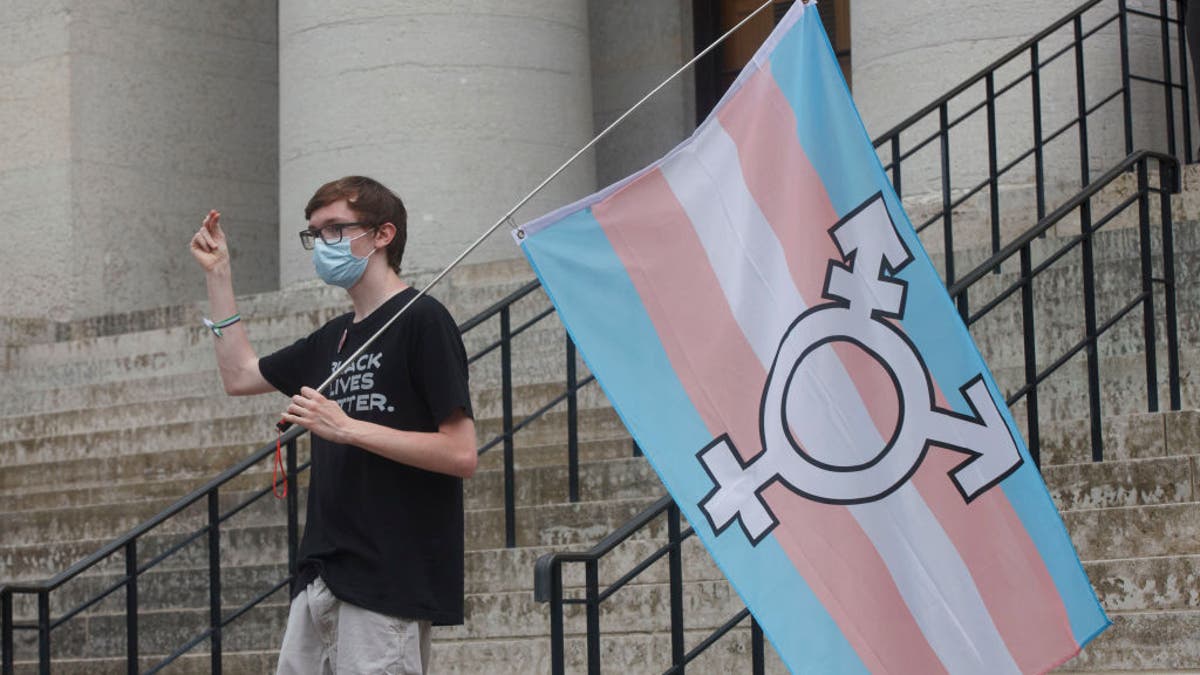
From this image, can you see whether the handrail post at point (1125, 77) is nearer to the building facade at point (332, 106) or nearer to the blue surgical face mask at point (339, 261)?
the building facade at point (332, 106)

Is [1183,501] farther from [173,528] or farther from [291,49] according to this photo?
[291,49]

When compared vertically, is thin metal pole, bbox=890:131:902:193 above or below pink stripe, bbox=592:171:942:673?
above

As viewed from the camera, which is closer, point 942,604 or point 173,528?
point 942,604

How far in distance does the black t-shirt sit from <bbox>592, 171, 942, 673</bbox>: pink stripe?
45cm

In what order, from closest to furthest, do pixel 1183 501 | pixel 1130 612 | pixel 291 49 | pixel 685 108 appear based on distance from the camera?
pixel 1130 612 → pixel 1183 501 → pixel 291 49 → pixel 685 108

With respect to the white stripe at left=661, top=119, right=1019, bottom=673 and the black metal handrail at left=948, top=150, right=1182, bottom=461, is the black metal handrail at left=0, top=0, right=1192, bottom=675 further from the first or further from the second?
the white stripe at left=661, top=119, right=1019, bottom=673

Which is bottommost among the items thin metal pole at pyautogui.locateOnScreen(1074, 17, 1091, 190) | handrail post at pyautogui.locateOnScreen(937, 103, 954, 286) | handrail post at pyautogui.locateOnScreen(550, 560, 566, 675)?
handrail post at pyautogui.locateOnScreen(550, 560, 566, 675)

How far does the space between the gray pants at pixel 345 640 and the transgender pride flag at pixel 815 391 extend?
0.66 m

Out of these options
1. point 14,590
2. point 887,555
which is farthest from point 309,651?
point 14,590

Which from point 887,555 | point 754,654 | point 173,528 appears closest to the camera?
point 887,555

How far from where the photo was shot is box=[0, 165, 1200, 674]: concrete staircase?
6.53m

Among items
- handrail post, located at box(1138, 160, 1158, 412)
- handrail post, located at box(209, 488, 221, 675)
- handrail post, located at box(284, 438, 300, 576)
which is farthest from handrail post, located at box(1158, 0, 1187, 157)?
handrail post, located at box(209, 488, 221, 675)

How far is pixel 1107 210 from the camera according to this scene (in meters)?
9.49

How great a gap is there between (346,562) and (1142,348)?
4.47 m
